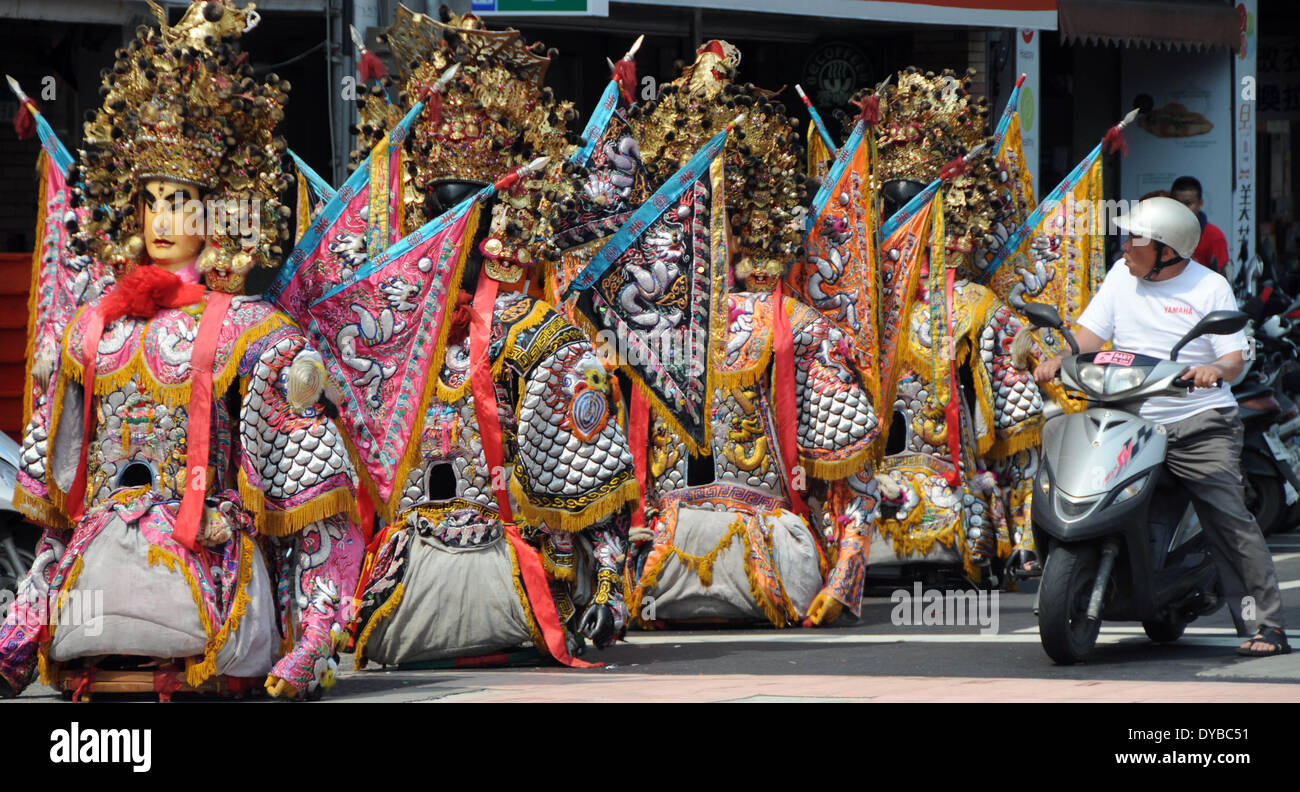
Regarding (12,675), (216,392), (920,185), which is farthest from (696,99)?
(12,675)

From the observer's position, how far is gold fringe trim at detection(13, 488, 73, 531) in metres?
6.10

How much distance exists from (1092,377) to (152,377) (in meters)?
3.21

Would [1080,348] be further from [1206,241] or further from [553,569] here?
[1206,241]

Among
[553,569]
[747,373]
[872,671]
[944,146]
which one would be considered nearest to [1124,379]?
[872,671]

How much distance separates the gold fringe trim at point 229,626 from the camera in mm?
5855

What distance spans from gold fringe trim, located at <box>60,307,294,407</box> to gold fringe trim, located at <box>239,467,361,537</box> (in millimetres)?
288

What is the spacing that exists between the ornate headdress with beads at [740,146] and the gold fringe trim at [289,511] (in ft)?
9.21

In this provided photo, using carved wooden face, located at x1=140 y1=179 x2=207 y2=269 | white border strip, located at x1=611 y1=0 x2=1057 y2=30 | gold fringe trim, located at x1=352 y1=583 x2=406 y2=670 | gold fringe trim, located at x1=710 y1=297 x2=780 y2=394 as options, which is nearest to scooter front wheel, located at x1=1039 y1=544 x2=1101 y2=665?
gold fringe trim, located at x1=710 y1=297 x2=780 y2=394

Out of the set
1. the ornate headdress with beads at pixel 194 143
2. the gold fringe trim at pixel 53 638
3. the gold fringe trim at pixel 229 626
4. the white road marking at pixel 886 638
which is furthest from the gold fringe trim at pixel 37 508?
the white road marking at pixel 886 638

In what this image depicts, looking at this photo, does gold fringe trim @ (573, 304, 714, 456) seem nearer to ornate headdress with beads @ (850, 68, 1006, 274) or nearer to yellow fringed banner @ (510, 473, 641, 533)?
yellow fringed banner @ (510, 473, 641, 533)

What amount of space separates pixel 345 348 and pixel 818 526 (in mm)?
2795

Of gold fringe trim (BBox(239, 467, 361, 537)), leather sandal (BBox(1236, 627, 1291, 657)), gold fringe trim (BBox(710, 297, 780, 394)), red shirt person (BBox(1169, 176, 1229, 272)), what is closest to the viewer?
gold fringe trim (BBox(239, 467, 361, 537))

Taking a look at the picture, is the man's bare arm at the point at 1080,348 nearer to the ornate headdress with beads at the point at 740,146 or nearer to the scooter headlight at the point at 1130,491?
the scooter headlight at the point at 1130,491

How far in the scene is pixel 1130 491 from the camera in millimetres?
6652
